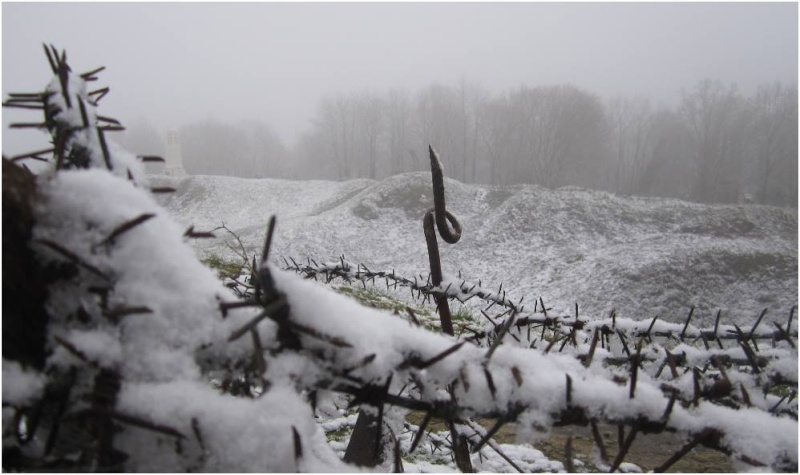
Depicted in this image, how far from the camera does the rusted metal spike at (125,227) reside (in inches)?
20.3

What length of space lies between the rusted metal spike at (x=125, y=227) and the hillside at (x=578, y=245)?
379 inches

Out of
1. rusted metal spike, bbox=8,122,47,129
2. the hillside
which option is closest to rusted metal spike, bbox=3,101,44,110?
rusted metal spike, bbox=8,122,47,129

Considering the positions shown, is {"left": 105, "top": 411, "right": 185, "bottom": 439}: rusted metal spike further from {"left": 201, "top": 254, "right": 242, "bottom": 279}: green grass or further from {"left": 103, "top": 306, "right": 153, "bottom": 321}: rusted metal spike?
{"left": 201, "top": 254, "right": 242, "bottom": 279}: green grass

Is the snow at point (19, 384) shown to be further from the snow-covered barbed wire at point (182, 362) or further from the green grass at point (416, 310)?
the green grass at point (416, 310)

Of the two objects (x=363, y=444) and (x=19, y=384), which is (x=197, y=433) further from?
(x=363, y=444)

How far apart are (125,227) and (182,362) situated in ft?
0.60

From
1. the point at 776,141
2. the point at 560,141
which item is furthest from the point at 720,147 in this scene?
the point at 560,141

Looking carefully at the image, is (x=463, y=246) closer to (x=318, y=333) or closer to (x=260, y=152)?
(x=318, y=333)

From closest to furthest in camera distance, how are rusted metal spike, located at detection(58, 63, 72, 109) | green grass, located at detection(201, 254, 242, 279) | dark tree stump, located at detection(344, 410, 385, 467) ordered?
rusted metal spike, located at detection(58, 63, 72, 109)
dark tree stump, located at detection(344, 410, 385, 467)
green grass, located at detection(201, 254, 242, 279)

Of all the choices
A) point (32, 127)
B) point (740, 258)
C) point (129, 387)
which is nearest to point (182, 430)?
point (129, 387)

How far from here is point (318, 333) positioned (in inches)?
21.5

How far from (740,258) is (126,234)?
58.3ft

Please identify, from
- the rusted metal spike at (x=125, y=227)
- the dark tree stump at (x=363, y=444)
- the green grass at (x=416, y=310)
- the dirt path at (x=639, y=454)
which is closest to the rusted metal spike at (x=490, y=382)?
the rusted metal spike at (x=125, y=227)

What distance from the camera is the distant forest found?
Answer: 127 feet
